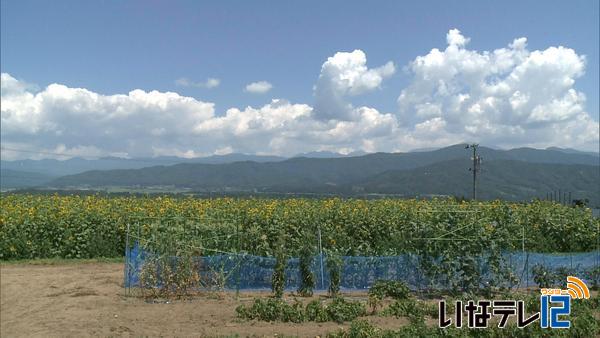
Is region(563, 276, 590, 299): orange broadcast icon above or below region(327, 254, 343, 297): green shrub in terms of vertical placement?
below

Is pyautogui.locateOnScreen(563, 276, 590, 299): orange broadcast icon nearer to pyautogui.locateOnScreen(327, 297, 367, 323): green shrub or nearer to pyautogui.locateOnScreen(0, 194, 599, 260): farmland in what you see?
pyautogui.locateOnScreen(0, 194, 599, 260): farmland

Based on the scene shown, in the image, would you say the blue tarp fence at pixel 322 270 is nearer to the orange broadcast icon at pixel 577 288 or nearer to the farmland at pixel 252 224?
the orange broadcast icon at pixel 577 288

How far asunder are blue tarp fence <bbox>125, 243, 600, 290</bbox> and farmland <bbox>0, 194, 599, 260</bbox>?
58 centimetres

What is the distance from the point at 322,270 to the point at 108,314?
4662 millimetres

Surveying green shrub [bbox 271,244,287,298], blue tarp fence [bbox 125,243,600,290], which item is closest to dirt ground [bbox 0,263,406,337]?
blue tarp fence [bbox 125,243,600,290]

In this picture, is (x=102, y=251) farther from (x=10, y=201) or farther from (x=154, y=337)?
(x=154, y=337)

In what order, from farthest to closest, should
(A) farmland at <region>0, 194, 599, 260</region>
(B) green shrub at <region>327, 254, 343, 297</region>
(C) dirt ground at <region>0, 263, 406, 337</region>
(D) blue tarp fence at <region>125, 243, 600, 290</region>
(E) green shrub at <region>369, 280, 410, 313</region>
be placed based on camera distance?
(A) farmland at <region>0, 194, 599, 260</region> < (D) blue tarp fence at <region>125, 243, 600, 290</region> < (B) green shrub at <region>327, 254, 343, 297</region> < (E) green shrub at <region>369, 280, 410, 313</region> < (C) dirt ground at <region>0, 263, 406, 337</region>

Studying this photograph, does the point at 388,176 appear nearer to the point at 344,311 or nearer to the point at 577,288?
the point at 577,288

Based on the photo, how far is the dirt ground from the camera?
327 inches

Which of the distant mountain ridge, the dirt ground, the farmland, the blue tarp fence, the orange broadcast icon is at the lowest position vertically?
the dirt ground

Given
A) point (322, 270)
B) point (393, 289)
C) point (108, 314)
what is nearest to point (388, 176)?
point (322, 270)

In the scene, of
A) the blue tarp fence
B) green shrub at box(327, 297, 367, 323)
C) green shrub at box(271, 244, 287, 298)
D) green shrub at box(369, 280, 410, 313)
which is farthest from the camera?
the blue tarp fence

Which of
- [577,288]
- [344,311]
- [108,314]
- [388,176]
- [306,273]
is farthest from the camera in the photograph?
[388,176]

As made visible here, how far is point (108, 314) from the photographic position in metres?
9.44
